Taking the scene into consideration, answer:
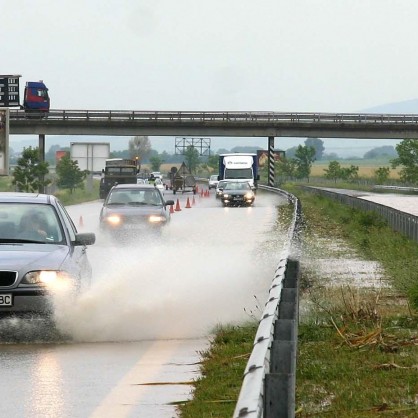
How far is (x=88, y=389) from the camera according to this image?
31.3ft

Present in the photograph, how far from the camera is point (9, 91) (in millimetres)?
87875

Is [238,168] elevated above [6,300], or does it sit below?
below

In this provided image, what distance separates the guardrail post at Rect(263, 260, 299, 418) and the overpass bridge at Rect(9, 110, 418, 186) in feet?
279

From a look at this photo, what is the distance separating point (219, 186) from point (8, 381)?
202 feet

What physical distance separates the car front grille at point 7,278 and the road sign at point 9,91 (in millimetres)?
74675

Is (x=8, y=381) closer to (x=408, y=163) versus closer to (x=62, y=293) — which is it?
(x=62, y=293)

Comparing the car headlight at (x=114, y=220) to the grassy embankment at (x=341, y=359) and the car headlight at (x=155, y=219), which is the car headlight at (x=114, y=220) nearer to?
the car headlight at (x=155, y=219)

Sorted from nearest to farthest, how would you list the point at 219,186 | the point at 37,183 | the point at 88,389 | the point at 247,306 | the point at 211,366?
the point at 88,389 → the point at 211,366 → the point at 247,306 → the point at 219,186 → the point at 37,183

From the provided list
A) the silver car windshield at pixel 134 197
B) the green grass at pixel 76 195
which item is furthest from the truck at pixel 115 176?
the silver car windshield at pixel 134 197

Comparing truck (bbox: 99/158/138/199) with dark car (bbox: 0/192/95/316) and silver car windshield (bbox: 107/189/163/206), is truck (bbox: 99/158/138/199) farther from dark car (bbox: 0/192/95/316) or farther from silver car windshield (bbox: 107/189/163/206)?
dark car (bbox: 0/192/95/316)

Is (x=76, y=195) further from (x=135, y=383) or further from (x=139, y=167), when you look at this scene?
(x=135, y=383)

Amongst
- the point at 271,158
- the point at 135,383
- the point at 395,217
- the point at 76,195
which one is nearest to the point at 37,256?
the point at 135,383

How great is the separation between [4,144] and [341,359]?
53918 mm

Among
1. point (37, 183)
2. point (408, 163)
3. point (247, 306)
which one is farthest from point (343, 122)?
point (247, 306)
